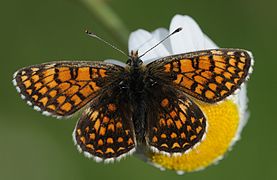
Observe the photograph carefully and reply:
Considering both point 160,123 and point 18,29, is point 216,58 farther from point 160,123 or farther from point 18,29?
point 18,29

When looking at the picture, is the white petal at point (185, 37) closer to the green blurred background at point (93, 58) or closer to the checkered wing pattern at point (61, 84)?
the checkered wing pattern at point (61, 84)

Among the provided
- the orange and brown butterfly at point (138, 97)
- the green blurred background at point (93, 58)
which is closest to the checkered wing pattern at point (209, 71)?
the orange and brown butterfly at point (138, 97)

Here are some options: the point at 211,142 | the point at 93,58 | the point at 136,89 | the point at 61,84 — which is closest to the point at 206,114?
the point at 211,142

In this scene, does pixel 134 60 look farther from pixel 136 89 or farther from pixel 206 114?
pixel 206 114

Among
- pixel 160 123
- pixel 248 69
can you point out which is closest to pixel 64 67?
pixel 160 123

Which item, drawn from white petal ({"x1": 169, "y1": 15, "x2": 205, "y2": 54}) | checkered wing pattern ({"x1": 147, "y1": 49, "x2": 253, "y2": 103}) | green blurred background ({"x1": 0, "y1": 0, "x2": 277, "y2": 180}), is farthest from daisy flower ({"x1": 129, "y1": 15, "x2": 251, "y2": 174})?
green blurred background ({"x1": 0, "y1": 0, "x2": 277, "y2": 180})

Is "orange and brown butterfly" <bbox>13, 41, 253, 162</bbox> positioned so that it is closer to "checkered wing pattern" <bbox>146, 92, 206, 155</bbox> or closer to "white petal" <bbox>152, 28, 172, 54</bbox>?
"checkered wing pattern" <bbox>146, 92, 206, 155</bbox>
